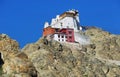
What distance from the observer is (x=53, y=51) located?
4466 inches

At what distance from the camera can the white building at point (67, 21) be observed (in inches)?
5896

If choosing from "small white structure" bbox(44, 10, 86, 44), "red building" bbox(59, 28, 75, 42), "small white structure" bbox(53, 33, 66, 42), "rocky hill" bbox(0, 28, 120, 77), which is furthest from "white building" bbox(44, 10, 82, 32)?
"small white structure" bbox(53, 33, 66, 42)

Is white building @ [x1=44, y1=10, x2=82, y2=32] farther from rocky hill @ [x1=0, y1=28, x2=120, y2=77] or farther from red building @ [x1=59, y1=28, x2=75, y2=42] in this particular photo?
rocky hill @ [x1=0, y1=28, x2=120, y2=77]

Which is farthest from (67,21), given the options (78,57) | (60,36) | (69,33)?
(78,57)

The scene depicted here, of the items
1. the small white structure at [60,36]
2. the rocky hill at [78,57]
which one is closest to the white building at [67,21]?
the rocky hill at [78,57]

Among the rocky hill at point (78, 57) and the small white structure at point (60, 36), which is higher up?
the small white structure at point (60, 36)

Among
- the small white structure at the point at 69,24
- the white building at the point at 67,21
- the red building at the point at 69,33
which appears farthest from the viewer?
the white building at the point at 67,21

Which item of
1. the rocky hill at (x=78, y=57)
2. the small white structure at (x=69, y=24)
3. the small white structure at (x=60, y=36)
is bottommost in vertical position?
the rocky hill at (x=78, y=57)

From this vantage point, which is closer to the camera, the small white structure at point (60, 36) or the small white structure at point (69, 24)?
the small white structure at point (60, 36)

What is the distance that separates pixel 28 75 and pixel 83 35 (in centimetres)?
11610

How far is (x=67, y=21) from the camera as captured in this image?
152 metres

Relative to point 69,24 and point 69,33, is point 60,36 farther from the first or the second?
point 69,24

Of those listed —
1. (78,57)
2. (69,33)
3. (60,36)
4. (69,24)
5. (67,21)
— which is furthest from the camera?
(67,21)

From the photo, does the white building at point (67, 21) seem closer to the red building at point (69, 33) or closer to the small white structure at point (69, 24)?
the small white structure at point (69, 24)
